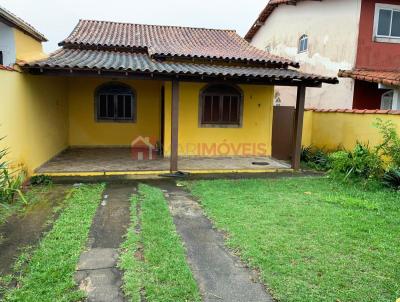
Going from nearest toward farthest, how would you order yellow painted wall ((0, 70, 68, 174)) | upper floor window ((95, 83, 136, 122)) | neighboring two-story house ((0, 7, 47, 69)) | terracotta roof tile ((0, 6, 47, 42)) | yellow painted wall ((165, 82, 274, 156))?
yellow painted wall ((0, 70, 68, 174)) < terracotta roof tile ((0, 6, 47, 42)) < neighboring two-story house ((0, 7, 47, 69)) < yellow painted wall ((165, 82, 274, 156)) < upper floor window ((95, 83, 136, 122))

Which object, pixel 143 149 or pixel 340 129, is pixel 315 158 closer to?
pixel 340 129

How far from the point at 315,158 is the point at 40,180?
8.05 m

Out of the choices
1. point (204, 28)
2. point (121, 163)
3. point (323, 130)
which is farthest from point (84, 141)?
point (323, 130)

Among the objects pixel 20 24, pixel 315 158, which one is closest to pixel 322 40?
pixel 315 158

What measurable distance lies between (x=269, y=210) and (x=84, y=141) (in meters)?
9.04

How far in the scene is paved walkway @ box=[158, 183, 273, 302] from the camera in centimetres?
352

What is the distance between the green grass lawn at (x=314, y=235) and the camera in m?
3.66

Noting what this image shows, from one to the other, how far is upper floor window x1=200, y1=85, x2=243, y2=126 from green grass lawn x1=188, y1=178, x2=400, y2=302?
3801 millimetres

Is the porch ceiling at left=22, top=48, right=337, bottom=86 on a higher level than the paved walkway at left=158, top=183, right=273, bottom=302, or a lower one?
higher

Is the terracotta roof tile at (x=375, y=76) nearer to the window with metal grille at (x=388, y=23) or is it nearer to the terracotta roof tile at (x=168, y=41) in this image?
the window with metal grille at (x=388, y=23)

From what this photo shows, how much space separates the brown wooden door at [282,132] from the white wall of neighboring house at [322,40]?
2.65 metres

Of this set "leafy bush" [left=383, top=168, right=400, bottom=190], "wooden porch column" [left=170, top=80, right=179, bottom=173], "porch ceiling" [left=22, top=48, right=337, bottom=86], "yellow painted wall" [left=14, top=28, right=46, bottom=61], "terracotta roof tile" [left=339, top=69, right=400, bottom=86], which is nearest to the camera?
"leafy bush" [left=383, top=168, right=400, bottom=190]

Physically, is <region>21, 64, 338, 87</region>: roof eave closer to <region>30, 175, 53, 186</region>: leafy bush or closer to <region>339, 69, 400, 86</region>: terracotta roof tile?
<region>30, 175, 53, 186</region>: leafy bush

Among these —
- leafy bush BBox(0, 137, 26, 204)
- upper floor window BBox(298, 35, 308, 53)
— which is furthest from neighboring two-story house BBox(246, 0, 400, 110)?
leafy bush BBox(0, 137, 26, 204)
